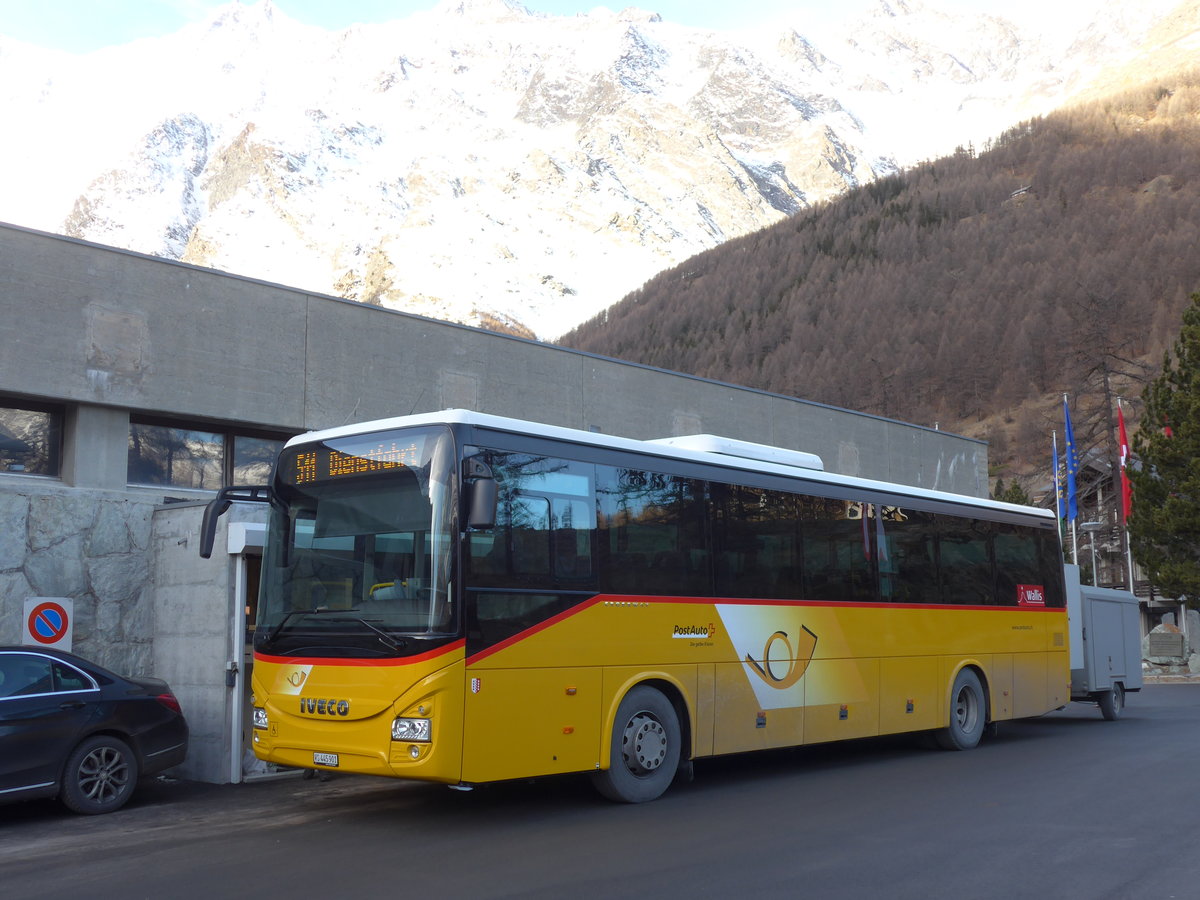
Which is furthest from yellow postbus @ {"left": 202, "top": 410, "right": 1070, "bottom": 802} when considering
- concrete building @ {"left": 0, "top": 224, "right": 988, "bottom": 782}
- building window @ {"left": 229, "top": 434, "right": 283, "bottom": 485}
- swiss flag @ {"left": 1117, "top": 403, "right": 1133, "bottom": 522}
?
swiss flag @ {"left": 1117, "top": 403, "right": 1133, "bottom": 522}

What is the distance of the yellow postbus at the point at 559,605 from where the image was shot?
902 cm

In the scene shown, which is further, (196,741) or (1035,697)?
(1035,697)

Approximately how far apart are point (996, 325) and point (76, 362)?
114m

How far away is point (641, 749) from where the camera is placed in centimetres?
1054

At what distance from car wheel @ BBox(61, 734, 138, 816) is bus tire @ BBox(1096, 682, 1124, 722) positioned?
568 inches

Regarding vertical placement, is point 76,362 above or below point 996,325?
below

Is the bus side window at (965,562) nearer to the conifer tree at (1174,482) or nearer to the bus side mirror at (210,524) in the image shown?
the bus side mirror at (210,524)

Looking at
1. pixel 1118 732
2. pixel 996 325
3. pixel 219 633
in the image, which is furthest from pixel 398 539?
pixel 996 325

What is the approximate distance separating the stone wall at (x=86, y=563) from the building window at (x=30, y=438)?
0.32m

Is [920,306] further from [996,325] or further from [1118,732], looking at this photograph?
[1118,732]

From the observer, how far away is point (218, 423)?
15680 mm

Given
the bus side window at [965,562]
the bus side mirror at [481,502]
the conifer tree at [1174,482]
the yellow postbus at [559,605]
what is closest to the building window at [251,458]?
the yellow postbus at [559,605]

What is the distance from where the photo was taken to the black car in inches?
389

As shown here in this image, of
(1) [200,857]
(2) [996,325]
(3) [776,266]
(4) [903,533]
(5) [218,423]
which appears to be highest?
(3) [776,266]
